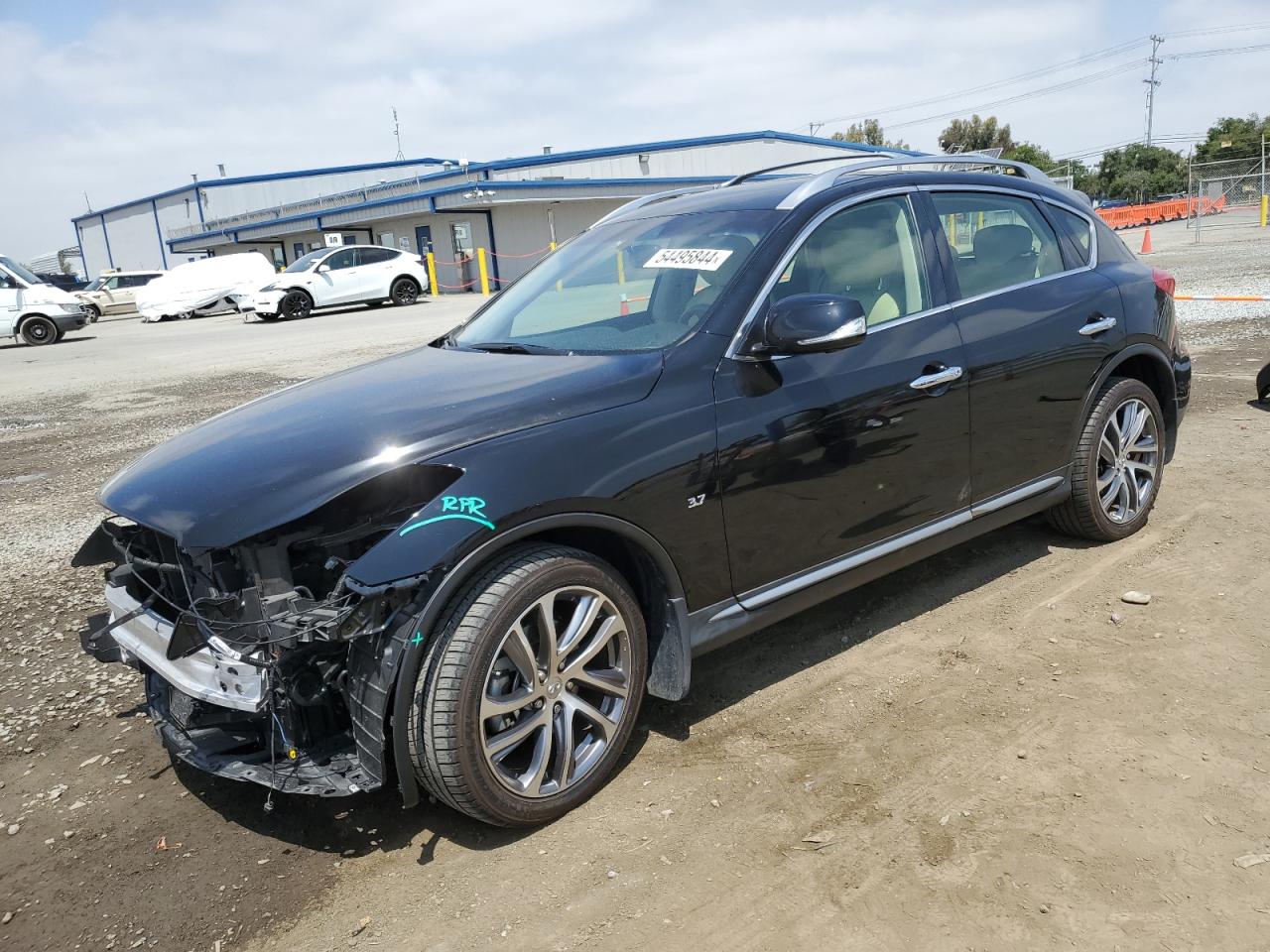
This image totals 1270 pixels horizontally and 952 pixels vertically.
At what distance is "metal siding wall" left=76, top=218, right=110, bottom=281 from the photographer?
72500mm

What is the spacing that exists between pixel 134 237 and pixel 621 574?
76091 mm

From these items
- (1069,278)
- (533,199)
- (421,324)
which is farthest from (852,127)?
(1069,278)

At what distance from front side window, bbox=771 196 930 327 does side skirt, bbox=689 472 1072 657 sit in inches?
34.0

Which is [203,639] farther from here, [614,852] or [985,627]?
[985,627]

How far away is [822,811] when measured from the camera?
9.04 ft

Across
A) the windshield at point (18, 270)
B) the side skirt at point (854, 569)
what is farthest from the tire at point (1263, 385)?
the windshield at point (18, 270)

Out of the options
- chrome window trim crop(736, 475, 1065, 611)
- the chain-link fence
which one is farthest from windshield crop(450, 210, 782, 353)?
the chain-link fence

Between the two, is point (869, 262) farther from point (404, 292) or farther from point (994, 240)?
point (404, 292)

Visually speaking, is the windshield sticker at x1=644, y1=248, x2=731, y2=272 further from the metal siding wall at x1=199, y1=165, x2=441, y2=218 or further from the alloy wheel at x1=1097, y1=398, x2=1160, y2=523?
the metal siding wall at x1=199, y1=165, x2=441, y2=218

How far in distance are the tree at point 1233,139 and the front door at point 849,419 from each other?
84.1m

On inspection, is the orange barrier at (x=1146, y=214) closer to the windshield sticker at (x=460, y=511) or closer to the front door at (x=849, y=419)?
the front door at (x=849, y=419)

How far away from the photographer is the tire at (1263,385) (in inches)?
275

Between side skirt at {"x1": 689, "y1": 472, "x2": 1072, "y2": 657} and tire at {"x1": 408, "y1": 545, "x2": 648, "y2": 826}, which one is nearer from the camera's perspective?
tire at {"x1": 408, "y1": 545, "x2": 648, "y2": 826}

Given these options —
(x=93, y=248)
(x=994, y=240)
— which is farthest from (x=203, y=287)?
(x=93, y=248)
